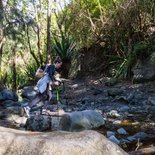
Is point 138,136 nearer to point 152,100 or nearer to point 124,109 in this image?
point 124,109

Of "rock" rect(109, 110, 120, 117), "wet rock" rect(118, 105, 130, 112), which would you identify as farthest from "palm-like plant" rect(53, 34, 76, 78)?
"rock" rect(109, 110, 120, 117)

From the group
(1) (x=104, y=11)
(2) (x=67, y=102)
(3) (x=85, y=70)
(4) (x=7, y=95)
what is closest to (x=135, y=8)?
(1) (x=104, y=11)

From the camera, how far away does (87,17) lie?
16.7 m

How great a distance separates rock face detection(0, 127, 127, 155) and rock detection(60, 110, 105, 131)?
3.85 m

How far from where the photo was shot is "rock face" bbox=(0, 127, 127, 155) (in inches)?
115

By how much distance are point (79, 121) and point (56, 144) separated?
13.8 ft

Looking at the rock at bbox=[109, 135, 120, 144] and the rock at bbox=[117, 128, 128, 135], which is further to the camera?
the rock at bbox=[117, 128, 128, 135]

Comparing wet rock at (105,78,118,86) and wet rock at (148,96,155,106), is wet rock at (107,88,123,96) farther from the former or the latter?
wet rock at (105,78,118,86)

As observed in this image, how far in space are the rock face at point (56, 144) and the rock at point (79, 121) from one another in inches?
152

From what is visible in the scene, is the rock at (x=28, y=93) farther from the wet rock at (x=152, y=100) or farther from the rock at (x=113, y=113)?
the rock at (x=113, y=113)

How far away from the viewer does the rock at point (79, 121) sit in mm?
7039

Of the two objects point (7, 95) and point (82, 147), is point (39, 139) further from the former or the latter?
point (7, 95)

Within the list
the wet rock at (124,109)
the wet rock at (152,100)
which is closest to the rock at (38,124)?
the wet rock at (124,109)

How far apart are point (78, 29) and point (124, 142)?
11991 millimetres
